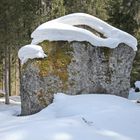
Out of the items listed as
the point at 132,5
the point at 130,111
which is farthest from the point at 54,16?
the point at 130,111

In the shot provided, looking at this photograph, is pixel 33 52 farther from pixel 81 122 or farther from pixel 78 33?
→ pixel 81 122

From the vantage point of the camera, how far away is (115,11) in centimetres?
3036

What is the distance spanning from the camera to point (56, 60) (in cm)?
1155

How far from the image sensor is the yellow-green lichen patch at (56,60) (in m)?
11.4

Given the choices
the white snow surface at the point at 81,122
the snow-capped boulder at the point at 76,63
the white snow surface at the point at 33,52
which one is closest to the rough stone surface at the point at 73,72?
the snow-capped boulder at the point at 76,63

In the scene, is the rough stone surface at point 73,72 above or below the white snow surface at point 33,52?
below

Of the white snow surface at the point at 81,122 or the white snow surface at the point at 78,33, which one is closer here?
the white snow surface at the point at 81,122

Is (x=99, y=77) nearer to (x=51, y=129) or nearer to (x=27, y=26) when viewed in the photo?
(x=51, y=129)

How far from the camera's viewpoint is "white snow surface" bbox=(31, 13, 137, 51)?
38.1 feet

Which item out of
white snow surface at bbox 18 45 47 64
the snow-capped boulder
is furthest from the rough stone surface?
white snow surface at bbox 18 45 47 64

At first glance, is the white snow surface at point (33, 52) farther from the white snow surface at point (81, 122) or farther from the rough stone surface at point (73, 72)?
the white snow surface at point (81, 122)

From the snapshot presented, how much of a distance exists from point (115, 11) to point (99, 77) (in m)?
19.1

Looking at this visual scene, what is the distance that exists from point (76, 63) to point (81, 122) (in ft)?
13.2

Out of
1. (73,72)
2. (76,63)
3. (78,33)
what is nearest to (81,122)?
(73,72)
